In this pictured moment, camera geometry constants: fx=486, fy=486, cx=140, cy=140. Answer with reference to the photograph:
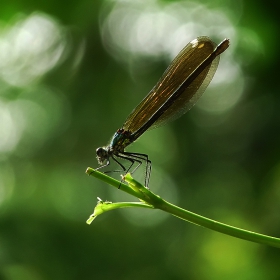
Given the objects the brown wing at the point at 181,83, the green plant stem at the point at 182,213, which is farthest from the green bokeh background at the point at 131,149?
the green plant stem at the point at 182,213

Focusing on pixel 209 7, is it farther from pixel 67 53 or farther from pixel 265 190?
pixel 67 53

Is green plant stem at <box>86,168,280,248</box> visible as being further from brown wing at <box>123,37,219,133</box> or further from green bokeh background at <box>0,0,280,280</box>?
green bokeh background at <box>0,0,280,280</box>

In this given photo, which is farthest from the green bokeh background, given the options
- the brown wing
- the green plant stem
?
the green plant stem

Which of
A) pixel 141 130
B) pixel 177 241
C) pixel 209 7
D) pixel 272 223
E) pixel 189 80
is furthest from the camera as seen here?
pixel 177 241

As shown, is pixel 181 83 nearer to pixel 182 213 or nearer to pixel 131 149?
pixel 182 213

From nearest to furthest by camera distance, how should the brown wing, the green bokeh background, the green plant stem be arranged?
the green plant stem, the brown wing, the green bokeh background

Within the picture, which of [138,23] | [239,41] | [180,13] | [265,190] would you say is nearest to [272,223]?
[265,190]

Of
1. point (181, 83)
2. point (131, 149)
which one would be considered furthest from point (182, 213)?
point (131, 149)
